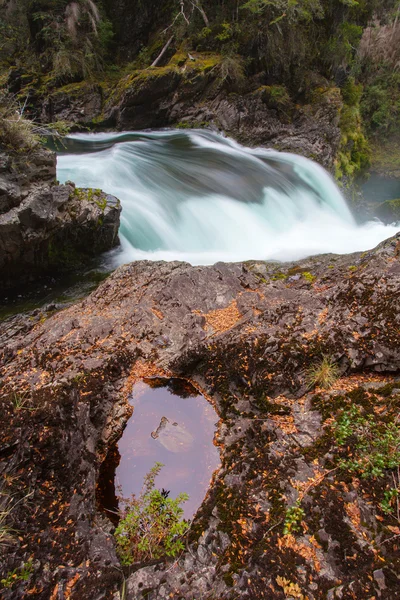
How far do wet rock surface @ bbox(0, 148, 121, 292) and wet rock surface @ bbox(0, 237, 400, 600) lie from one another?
2415mm

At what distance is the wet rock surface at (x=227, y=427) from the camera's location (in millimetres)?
2078

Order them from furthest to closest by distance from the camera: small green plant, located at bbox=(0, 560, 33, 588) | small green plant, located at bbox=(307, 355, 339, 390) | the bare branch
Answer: the bare branch → small green plant, located at bbox=(307, 355, 339, 390) → small green plant, located at bbox=(0, 560, 33, 588)

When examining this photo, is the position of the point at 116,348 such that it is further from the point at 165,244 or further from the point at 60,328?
the point at 165,244

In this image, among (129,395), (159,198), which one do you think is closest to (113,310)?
(129,395)

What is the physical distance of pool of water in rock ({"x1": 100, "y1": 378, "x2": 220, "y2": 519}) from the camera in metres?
2.83

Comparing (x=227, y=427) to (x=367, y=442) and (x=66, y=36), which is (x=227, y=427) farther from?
(x=66, y=36)

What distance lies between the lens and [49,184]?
671cm

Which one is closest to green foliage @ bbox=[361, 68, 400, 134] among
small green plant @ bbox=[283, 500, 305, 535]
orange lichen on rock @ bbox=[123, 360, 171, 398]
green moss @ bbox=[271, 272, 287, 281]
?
green moss @ bbox=[271, 272, 287, 281]

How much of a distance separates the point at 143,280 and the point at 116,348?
1479 millimetres

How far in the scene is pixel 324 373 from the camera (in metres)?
3.14

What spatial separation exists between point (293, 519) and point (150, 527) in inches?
40.7

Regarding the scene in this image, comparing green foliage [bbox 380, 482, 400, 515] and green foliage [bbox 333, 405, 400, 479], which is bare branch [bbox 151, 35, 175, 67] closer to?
green foliage [bbox 333, 405, 400, 479]

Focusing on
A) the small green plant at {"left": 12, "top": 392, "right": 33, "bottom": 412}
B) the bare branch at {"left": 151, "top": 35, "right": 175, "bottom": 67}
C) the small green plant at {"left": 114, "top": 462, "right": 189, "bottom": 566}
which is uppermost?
the bare branch at {"left": 151, "top": 35, "right": 175, "bottom": 67}

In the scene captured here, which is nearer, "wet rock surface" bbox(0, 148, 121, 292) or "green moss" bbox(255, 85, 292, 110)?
"wet rock surface" bbox(0, 148, 121, 292)
